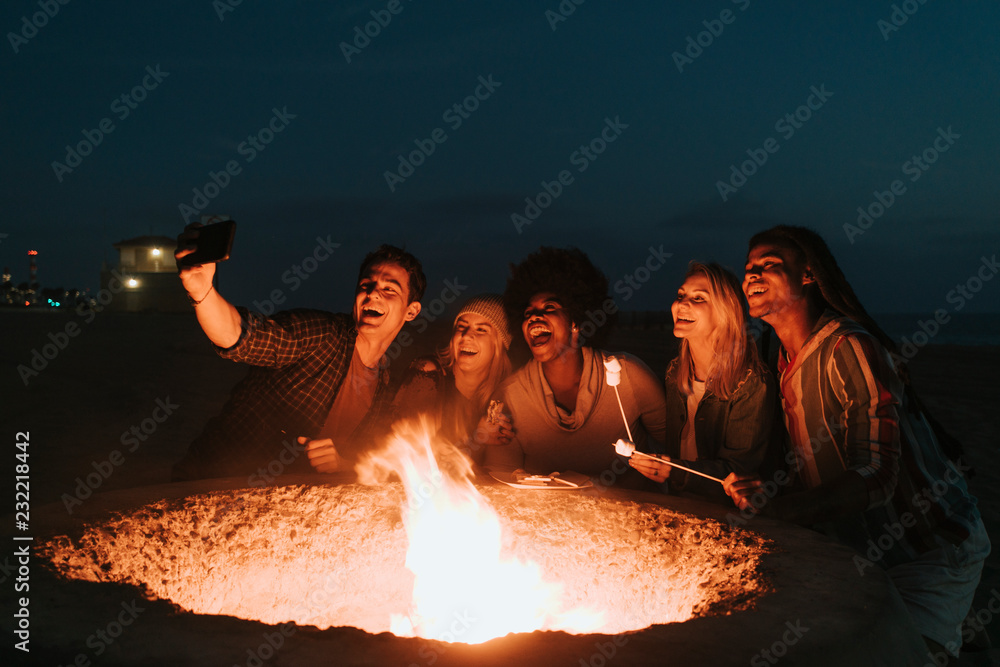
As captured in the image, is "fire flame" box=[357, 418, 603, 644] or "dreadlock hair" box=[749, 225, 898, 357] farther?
"dreadlock hair" box=[749, 225, 898, 357]

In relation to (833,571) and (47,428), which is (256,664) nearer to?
(833,571)

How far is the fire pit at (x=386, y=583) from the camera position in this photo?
1.46 meters

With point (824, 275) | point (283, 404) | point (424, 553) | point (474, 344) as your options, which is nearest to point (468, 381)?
point (474, 344)

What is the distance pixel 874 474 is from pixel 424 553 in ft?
6.05

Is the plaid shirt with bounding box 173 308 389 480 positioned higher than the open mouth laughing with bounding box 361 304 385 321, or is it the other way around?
the open mouth laughing with bounding box 361 304 385 321

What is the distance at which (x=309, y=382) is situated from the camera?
367 centimetres

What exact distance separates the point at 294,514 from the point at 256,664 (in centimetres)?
144

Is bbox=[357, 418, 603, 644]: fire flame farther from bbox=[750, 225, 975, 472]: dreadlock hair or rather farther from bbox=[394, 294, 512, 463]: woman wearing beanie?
bbox=[750, 225, 975, 472]: dreadlock hair

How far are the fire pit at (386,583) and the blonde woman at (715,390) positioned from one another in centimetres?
61

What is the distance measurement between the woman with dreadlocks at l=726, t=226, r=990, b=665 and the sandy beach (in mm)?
1004

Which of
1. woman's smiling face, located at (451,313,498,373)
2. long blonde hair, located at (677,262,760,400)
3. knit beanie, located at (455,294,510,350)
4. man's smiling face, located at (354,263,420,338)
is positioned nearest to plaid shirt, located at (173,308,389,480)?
man's smiling face, located at (354,263,420,338)

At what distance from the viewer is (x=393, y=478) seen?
10.1ft

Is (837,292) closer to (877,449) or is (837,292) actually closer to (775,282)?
(775,282)

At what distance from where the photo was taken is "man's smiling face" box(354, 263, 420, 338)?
3664 millimetres
